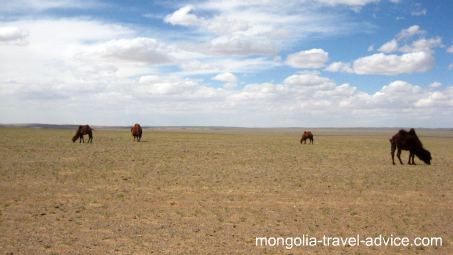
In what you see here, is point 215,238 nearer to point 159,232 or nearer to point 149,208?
point 159,232

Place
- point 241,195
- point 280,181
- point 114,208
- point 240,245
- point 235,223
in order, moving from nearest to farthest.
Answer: point 240,245 < point 235,223 < point 114,208 < point 241,195 < point 280,181

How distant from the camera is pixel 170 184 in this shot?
52.2ft

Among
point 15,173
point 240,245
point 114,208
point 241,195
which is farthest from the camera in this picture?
point 15,173

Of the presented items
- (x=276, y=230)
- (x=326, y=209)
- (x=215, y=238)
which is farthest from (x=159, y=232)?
(x=326, y=209)

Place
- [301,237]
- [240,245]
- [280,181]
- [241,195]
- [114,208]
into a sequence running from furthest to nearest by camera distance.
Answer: [280,181], [241,195], [114,208], [301,237], [240,245]

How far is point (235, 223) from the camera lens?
10.2 metres

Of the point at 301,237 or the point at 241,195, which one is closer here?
the point at 301,237

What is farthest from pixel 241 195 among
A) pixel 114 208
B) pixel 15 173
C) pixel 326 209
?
pixel 15 173

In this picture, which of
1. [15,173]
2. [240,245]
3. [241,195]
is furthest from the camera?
[15,173]

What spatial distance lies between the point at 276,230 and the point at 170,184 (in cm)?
705

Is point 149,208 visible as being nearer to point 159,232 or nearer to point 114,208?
point 114,208

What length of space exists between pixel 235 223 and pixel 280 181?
6856mm

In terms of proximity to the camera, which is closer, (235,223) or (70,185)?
(235,223)

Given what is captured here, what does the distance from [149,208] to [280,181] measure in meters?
6.53
